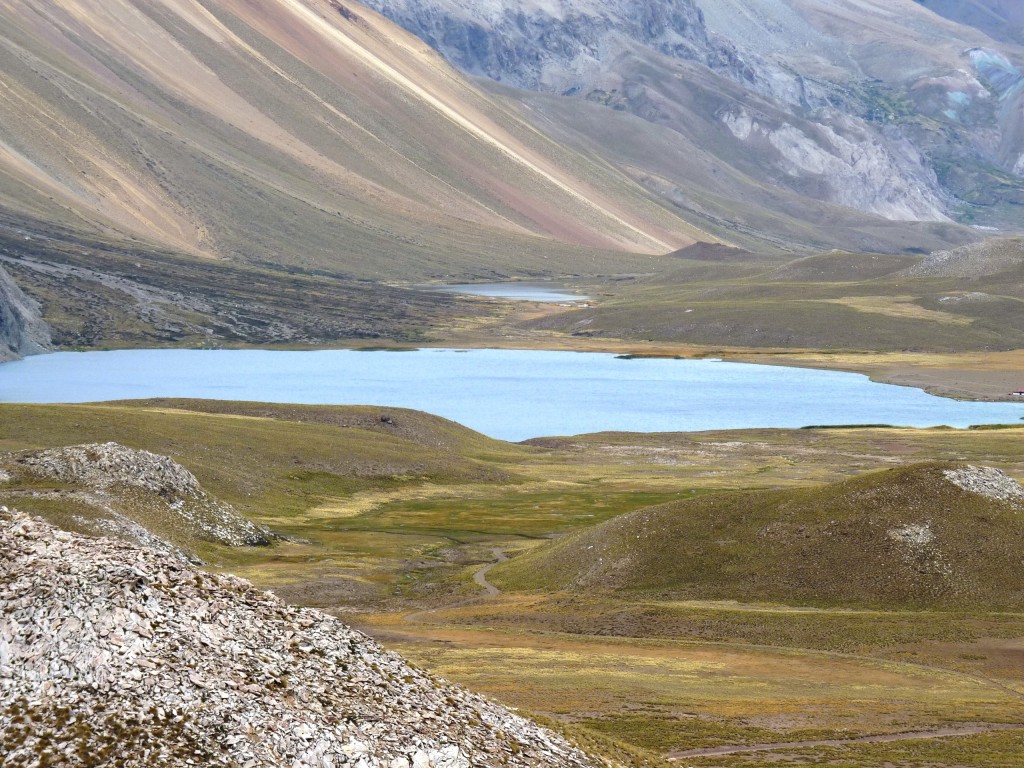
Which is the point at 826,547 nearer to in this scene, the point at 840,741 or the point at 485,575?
the point at 485,575

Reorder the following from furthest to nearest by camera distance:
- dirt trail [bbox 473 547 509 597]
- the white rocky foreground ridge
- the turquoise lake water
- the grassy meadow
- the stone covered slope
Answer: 1. the turquoise lake water
2. the stone covered slope
3. dirt trail [bbox 473 547 509 597]
4. the grassy meadow
5. the white rocky foreground ridge

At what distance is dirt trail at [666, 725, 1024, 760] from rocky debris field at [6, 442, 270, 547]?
43.5m

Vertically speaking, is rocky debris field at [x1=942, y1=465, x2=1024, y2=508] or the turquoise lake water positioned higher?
rocky debris field at [x1=942, y1=465, x2=1024, y2=508]

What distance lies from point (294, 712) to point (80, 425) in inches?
3266

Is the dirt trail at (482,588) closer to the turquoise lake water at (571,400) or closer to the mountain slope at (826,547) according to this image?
the mountain slope at (826,547)

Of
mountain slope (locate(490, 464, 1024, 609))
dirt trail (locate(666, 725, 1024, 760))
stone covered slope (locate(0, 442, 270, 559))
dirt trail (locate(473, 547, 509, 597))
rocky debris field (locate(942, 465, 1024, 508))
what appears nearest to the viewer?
dirt trail (locate(666, 725, 1024, 760))

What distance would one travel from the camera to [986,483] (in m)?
72.6

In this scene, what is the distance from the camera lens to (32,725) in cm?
2375

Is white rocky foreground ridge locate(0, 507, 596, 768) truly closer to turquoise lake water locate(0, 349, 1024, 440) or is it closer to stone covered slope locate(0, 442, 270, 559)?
stone covered slope locate(0, 442, 270, 559)

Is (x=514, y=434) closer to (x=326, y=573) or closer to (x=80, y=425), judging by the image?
(x=80, y=425)

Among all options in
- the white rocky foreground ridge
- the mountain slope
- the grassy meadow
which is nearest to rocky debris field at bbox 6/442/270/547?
the grassy meadow

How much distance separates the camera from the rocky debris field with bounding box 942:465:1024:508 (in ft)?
235

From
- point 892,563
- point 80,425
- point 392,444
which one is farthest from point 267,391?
point 892,563

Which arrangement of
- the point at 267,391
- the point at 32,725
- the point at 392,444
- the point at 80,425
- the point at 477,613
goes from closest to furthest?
the point at 32,725 < the point at 477,613 < the point at 80,425 < the point at 392,444 < the point at 267,391
